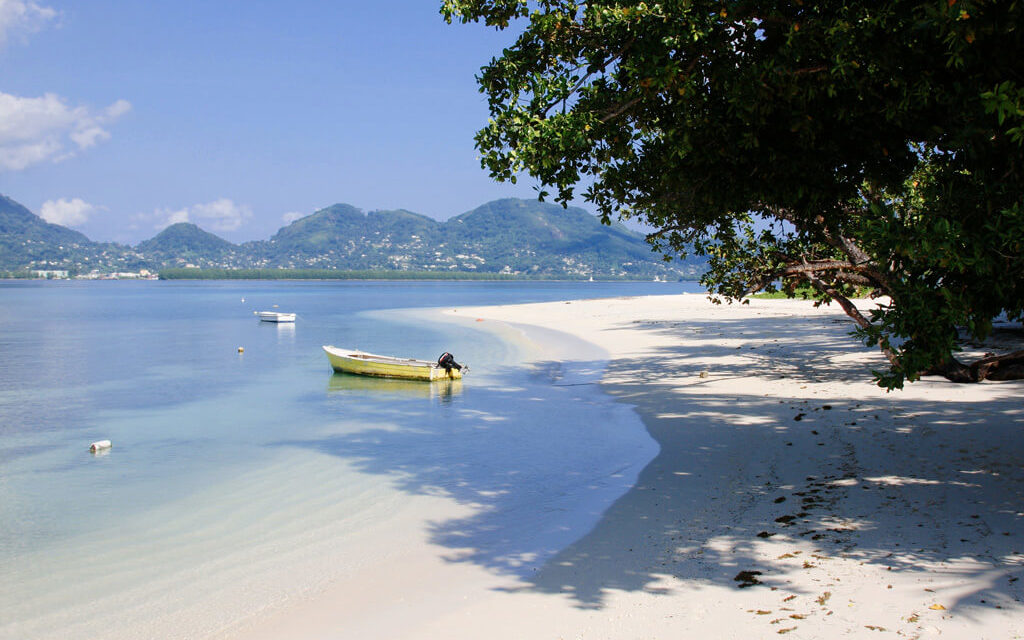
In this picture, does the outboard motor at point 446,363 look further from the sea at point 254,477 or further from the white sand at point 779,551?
the white sand at point 779,551

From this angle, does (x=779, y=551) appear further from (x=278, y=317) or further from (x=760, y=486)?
(x=278, y=317)

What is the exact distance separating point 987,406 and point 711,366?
34.6 ft

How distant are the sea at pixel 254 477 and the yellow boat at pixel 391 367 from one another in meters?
0.50

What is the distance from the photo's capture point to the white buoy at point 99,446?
15969 millimetres

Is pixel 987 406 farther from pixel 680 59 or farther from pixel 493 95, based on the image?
pixel 493 95

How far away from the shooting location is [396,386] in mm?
24984

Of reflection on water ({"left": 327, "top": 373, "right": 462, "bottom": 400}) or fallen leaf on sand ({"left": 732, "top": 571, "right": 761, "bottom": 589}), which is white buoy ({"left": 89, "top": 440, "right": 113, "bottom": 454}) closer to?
reflection on water ({"left": 327, "top": 373, "right": 462, "bottom": 400})

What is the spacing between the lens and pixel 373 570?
8672mm

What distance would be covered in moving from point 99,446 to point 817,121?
15882mm

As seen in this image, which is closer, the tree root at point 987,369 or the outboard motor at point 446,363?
the tree root at point 987,369

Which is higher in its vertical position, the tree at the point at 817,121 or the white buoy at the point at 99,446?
the tree at the point at 817,121

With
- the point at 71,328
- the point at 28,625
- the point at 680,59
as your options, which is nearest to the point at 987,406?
the point at 680,59

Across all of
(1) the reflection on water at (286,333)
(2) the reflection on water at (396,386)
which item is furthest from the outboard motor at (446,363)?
(1) the reflection on water at (286,333)

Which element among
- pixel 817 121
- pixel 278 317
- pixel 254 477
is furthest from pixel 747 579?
pixel 278 317
